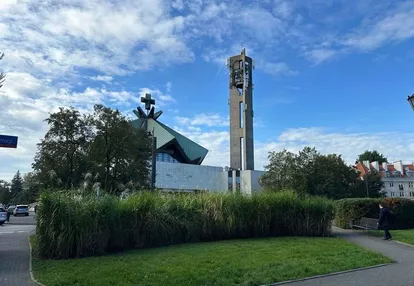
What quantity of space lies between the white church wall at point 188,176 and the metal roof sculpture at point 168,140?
414 inches

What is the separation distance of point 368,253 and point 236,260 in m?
4.25

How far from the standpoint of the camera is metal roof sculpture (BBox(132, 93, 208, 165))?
Answer: 82688 millimetres

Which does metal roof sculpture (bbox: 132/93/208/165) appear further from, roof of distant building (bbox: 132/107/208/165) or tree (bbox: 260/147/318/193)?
tree (bbox: 260/147/318/193)

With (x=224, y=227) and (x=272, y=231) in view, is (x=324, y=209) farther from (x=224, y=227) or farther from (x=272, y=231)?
(x=224, y=227)

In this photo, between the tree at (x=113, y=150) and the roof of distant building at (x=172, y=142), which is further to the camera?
the roof of distant building at (x=172, y=142)

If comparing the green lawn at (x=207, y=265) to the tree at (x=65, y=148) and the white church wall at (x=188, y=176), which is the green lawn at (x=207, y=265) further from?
the white church wall at (x=188, y=176)

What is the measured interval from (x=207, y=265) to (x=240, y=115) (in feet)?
237

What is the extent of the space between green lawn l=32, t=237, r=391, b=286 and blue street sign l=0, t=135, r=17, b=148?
311 centimetres

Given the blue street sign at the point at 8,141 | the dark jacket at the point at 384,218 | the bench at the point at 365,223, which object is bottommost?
the bench at the point at 365,223

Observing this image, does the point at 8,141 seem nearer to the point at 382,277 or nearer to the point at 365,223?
the point at 382,277

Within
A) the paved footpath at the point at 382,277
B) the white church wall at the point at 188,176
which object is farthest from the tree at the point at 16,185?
the paved footpath at the point at 382,277

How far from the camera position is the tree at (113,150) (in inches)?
1186

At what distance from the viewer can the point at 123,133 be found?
99.3 ft

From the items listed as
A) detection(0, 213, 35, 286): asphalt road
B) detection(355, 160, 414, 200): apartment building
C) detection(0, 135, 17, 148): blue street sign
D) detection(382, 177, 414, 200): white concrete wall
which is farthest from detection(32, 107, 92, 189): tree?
detection(382, 177, 414, 200): white concrete wall
